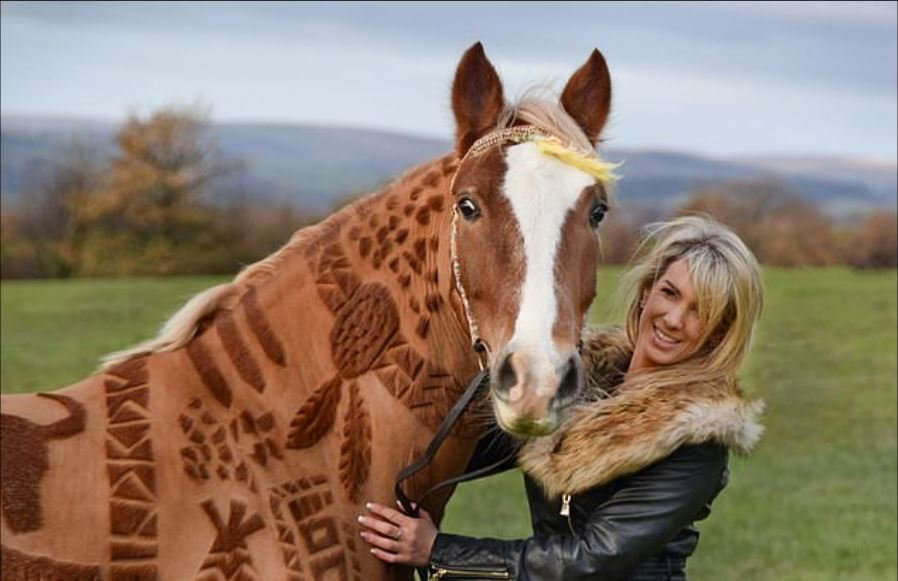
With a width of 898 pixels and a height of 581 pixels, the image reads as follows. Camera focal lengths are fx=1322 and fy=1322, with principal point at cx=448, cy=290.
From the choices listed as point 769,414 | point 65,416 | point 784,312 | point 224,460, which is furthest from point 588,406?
point 784,312

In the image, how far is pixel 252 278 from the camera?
3469 mm

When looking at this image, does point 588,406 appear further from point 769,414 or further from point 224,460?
point 769,414

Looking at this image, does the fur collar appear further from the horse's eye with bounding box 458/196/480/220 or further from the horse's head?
the horse's eye with bounding box 458/196/480/220

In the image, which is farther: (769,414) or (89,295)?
(89,295)

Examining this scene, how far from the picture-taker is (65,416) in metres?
3.19

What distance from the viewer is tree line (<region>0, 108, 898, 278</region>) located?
25781mm

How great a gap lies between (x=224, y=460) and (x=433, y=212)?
809mm

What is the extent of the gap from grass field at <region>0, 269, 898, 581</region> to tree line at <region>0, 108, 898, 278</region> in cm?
59

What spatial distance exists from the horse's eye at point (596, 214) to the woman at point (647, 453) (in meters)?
0.56

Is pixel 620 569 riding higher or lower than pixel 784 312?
higher

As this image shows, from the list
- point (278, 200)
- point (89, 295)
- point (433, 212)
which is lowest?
point (89, 295)

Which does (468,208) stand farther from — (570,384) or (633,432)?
(633,432)

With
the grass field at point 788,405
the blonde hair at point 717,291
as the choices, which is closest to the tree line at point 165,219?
the grass field at point 788,405

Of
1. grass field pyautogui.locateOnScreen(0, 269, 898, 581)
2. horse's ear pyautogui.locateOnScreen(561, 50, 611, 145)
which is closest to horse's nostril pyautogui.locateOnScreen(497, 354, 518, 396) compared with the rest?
horse's ear pyautogui.locateOnScreen(561, 50, 611, 145)
